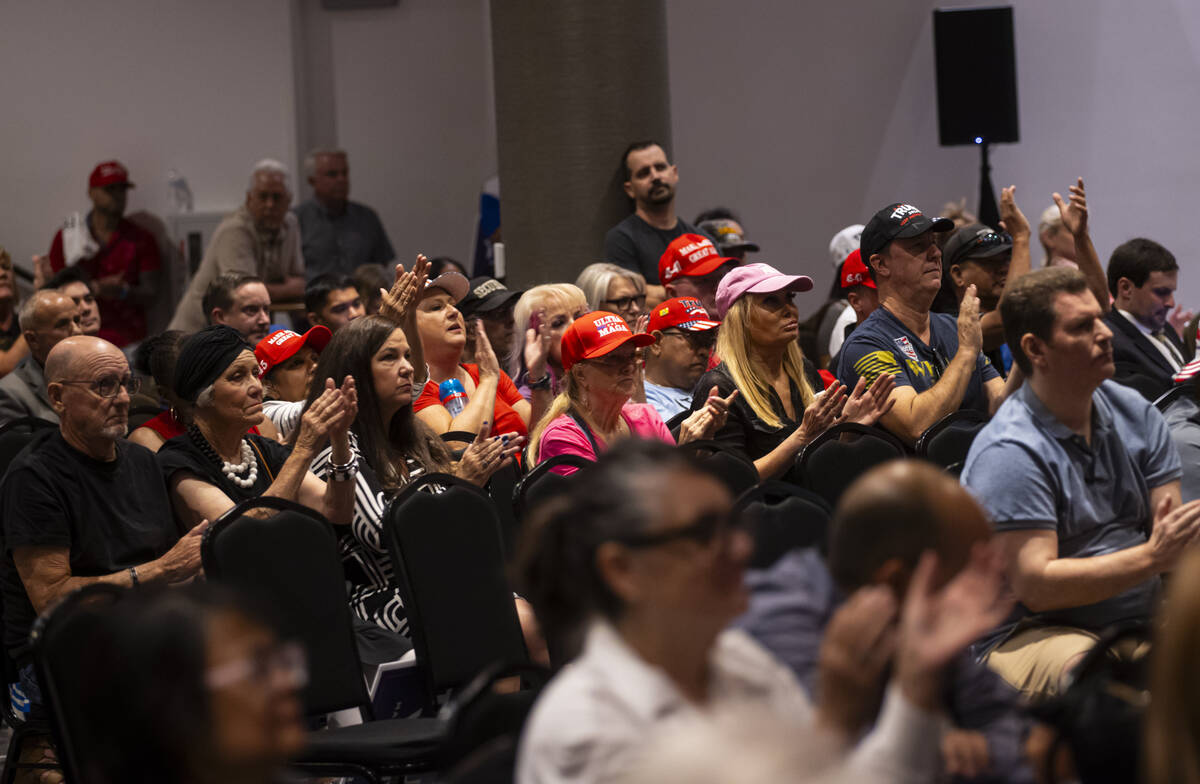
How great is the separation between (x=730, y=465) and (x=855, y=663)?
1.89 meters

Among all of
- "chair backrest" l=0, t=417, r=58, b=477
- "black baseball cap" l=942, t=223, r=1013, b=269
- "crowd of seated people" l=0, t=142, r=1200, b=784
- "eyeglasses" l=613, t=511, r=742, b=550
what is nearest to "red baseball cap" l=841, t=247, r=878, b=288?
"crowd of seated people" l=0, t=142, r=1200, b=784

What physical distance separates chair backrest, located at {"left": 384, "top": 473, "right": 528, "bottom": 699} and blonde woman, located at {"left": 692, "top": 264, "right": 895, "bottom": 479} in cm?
96

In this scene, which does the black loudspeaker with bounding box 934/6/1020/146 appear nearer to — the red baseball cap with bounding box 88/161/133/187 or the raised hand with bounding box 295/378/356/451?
the red baseball cap with bounding box 88/161/133/187

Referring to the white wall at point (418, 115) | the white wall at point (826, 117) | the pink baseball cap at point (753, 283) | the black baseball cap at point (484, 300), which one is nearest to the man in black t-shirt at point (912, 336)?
the pink baseball cap at point (753, 283)

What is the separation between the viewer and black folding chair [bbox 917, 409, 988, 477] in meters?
3.84

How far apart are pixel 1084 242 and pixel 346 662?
3368mm

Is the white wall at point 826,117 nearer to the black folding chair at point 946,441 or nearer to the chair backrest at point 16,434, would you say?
the black folding chair at point 946,441

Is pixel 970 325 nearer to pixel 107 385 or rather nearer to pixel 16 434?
pixel 107 385

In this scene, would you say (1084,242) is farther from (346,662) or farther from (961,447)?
(346,662)

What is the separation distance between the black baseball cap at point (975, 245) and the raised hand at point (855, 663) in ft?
12.4

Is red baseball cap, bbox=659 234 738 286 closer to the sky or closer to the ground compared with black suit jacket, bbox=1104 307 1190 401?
closer to the sky

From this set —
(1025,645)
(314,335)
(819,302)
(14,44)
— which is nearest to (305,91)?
(14,44)

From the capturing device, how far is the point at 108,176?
28.7ft

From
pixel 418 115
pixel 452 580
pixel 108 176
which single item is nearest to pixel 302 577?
pixel 452 580
